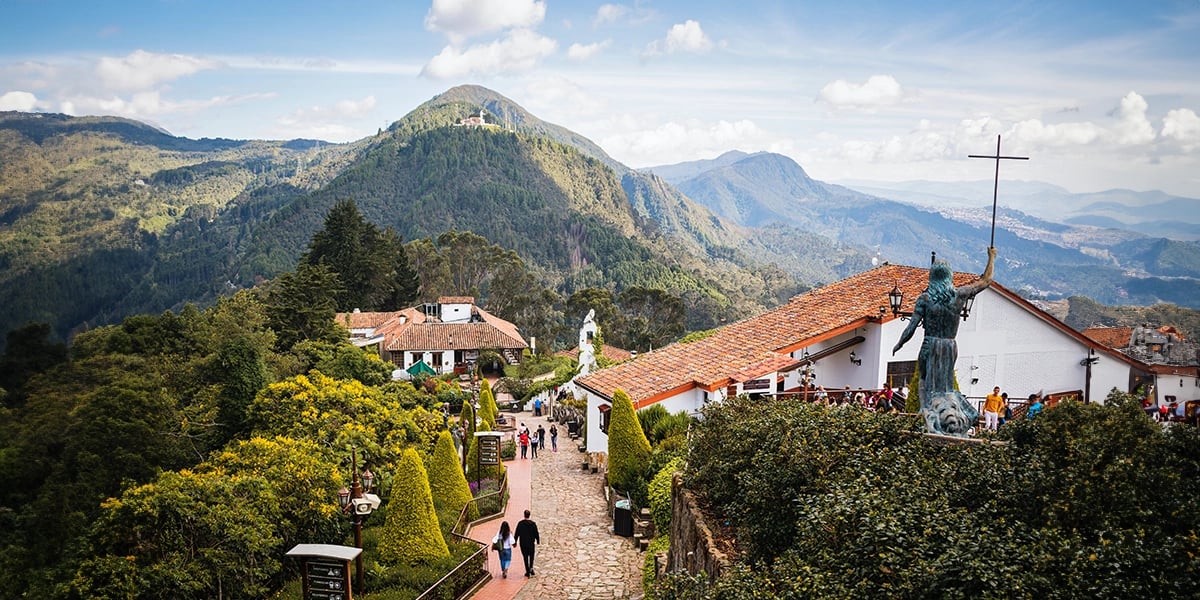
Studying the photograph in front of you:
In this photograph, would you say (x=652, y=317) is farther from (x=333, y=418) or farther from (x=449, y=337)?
(x=333, y=418)

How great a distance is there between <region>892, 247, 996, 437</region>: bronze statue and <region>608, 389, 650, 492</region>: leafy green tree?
7.72 metres

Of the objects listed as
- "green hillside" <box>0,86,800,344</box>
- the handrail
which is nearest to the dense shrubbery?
the handrail

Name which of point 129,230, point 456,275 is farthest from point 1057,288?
point 129,230

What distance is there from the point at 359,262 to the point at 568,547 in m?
40.4

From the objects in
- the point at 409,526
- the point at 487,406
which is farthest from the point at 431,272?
the point at 409,526

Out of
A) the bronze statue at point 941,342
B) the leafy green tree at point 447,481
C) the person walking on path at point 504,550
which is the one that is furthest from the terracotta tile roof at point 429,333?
the bronze statue at point 941,342

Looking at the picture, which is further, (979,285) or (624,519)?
(624,519)

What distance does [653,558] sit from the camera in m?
12.7

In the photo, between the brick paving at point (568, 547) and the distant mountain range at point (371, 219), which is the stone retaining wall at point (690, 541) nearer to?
the brick paving at point (568, 547)

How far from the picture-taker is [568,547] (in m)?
14.4

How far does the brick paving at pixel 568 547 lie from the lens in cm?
1235

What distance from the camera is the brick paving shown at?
12.4 meters

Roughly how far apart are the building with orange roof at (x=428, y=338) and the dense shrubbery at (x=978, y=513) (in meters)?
36.7

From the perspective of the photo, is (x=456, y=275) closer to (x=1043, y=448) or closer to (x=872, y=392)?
(x=872, y=392)
